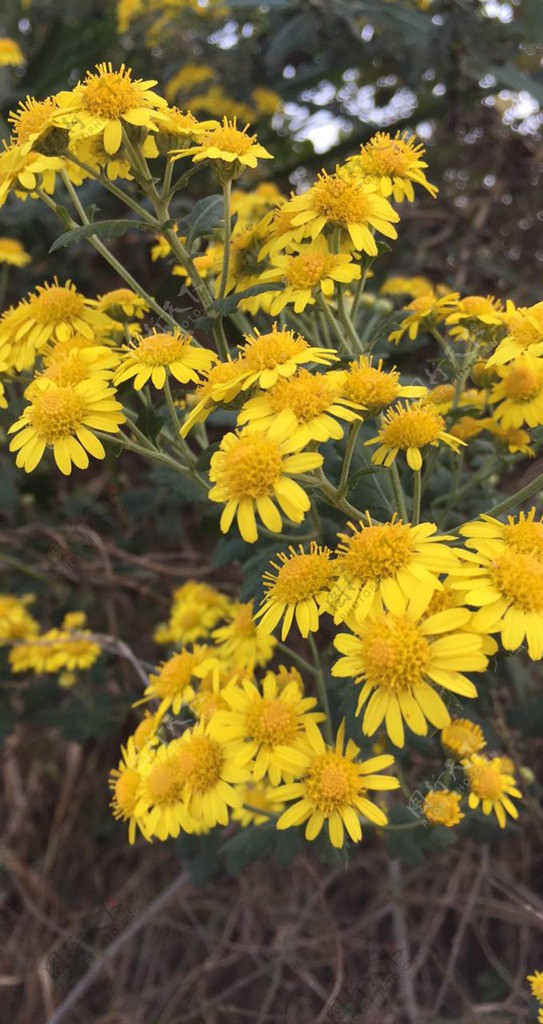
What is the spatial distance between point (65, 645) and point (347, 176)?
4.64 feet

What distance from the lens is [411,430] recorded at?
3.77ft

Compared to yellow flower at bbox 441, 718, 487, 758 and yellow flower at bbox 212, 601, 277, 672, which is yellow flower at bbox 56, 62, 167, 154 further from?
yellow flower at bbox 441, 718, 487, 758

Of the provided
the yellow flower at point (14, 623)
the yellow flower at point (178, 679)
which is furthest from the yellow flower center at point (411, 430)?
the yellow flower at point (14, 623)

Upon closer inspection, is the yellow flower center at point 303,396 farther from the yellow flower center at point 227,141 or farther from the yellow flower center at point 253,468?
the yellow flower center at point 227,141

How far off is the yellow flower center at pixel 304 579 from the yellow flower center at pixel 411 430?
0.64ft

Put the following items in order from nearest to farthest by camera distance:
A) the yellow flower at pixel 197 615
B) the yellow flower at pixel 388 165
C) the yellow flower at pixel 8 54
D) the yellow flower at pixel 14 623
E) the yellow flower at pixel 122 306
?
the yellow flower at pixel 388 165, the yellow flower at pixel 122 306, the yellow flower at pixel 197 615, the yellow flower at pixel 14 623, the yellow flower at pixel 8 54

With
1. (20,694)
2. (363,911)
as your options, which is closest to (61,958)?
(20,694)

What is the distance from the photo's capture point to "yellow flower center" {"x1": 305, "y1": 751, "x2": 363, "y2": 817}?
3.83 ft

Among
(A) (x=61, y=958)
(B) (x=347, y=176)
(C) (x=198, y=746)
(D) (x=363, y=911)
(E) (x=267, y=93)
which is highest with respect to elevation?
(E) (x=267, y=93)

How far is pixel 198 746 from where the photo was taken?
125cm

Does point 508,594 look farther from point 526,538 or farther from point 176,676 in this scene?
point 176,676

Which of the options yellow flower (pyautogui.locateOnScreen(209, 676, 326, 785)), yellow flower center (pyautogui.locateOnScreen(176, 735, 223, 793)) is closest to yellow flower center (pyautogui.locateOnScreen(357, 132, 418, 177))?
yellow flower (pyautogui.locateOnScreen(209, 676, 326, 785))

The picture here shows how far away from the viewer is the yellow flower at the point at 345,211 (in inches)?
48.2

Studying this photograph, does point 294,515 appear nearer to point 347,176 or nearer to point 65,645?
point 347,176
